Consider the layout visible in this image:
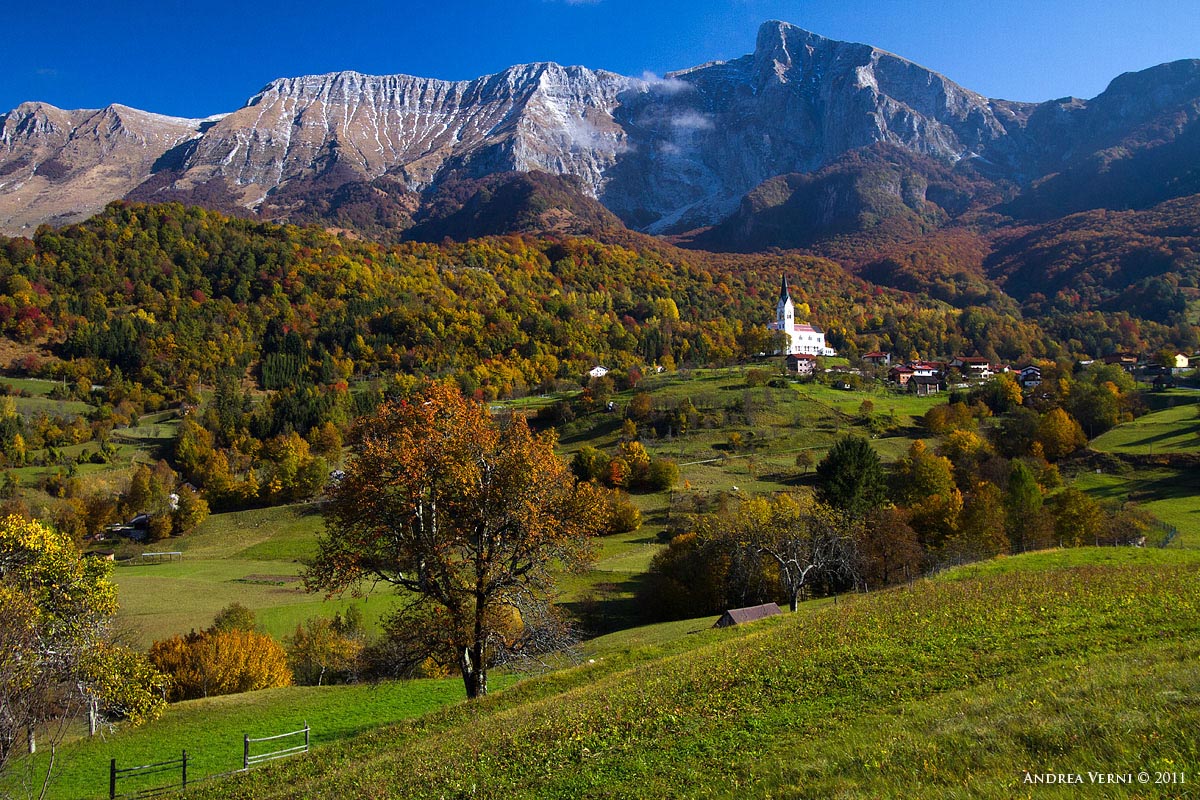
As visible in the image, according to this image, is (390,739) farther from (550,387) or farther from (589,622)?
(550,387)

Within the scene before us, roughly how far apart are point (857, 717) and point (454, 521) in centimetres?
1285

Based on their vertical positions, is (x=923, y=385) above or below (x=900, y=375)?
below

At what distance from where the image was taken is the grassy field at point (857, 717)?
8133 mm

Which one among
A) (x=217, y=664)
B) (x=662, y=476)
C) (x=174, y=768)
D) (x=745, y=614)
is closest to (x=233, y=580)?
(x=217, y=664)

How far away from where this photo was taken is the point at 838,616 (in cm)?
2270

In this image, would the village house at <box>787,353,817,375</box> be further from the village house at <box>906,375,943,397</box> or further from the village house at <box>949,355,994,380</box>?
the village house at <box>949,355,994,380</box>

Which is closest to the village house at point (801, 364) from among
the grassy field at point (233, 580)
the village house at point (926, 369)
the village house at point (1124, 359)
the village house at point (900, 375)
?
the village house at point (900, 375)

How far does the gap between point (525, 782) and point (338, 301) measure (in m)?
197

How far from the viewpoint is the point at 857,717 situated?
11492 mm

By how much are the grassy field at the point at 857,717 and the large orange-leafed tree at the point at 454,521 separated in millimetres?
2649

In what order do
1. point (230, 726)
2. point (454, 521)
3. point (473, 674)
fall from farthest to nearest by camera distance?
point (230, 726) → point (473, 674) → point (454, 521)

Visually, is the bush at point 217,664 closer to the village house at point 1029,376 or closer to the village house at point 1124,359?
the village house at point 1029,376

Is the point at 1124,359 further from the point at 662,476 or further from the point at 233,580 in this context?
the point at 233,580

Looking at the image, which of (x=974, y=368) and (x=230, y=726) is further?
(x=974, y=368)
